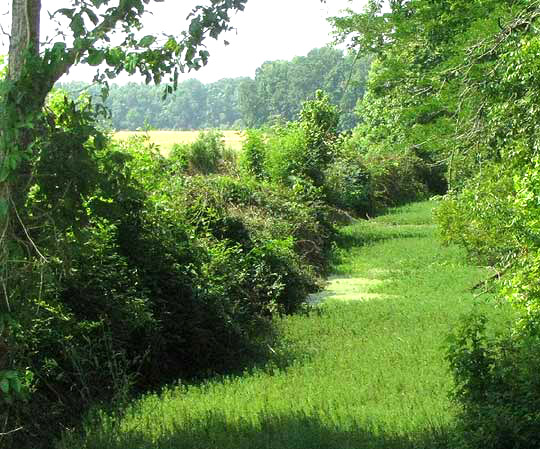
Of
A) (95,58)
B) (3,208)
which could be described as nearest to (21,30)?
(95,58)

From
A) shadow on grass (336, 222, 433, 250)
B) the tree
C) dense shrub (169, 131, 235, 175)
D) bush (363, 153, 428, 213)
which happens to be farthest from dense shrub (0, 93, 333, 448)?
bush (363, 153, 428, 213)

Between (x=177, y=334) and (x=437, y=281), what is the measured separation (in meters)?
8.63

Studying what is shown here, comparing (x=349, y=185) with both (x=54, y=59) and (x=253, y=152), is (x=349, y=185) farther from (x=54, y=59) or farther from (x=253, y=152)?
(x=54, y=59)

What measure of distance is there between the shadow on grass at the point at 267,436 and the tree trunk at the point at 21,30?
12.0 feet

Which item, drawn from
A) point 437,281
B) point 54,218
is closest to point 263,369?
point 54,218

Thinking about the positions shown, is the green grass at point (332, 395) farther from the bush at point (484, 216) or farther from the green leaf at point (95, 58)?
the green leaf at point (95, 58)

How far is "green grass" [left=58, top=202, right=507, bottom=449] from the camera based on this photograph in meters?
8.33

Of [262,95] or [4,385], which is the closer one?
[4,385]

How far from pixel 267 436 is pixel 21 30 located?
14.0ft

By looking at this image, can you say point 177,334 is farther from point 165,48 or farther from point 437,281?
point 437,281

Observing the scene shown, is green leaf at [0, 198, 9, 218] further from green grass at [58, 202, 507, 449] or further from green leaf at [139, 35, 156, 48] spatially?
green grass at [58, 202, 507, 449]

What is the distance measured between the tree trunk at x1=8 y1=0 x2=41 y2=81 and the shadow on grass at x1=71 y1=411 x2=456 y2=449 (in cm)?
366

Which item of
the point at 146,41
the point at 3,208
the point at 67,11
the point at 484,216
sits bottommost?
the point at 484,216

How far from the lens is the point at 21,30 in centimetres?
741
